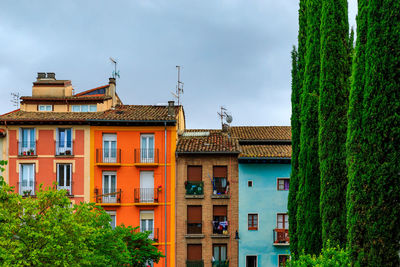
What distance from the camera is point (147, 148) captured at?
119ft

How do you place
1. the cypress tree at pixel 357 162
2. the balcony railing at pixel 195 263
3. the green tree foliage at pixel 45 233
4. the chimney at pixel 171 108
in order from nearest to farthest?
the cypress tree at pixel 357 162 < the green tree foliage at pixel 45 233 < the balcony railing at pixel 195 263 < the chimney at pixel 171 108

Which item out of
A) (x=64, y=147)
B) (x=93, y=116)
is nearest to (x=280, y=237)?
(x=93, y=116)

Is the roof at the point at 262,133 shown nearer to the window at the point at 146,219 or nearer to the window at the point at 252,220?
the window at the point at 252,220

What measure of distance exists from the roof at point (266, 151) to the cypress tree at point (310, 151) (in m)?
11.5

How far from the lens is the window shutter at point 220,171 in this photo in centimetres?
3606

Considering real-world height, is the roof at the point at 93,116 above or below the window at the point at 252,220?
above

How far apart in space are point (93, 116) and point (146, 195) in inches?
282

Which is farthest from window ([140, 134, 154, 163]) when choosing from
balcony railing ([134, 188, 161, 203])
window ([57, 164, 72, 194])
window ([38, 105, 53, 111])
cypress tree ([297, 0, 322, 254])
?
cypress tree ([297, 0, 322, 254])

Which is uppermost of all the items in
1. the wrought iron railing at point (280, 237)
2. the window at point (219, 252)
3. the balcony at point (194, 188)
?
the balcony at point (194, 188)

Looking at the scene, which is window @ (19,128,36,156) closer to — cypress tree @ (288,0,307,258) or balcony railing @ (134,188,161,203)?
balcony railing @ (134,188,161,203)

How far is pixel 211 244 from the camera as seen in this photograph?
3525cm

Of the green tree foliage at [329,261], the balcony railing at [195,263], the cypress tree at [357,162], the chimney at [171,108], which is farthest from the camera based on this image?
the chimney at [171,108]

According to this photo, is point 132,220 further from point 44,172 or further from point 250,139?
point 250,139

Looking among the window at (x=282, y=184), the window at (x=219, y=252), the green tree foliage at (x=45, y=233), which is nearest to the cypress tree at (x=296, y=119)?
the window at (x=282, y=184)
